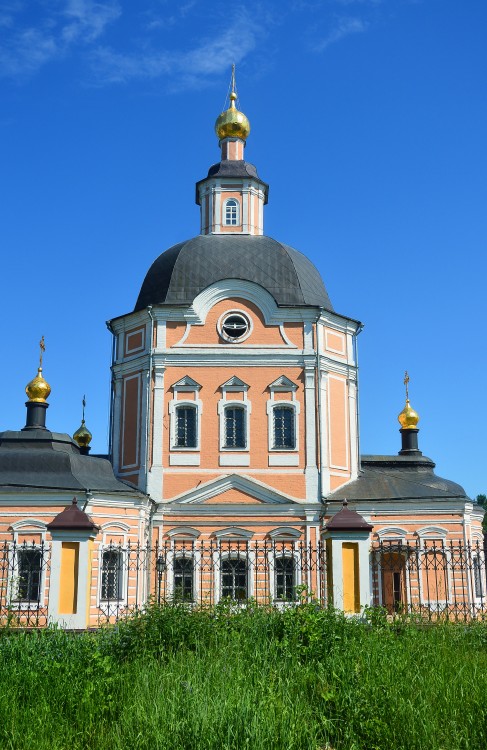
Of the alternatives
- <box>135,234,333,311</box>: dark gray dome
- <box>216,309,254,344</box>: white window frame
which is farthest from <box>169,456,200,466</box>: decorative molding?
<box>135,234,333,311</box>: dark gray dome

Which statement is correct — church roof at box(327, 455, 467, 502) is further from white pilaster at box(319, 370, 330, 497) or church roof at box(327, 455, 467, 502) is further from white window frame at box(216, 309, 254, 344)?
white window frame at box(216, 309, 254, 344)

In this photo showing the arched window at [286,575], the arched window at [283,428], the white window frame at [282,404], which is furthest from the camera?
the arched window at [283,428]

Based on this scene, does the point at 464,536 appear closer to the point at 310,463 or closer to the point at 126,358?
the point at 310,463

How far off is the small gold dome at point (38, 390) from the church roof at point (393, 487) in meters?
8.75

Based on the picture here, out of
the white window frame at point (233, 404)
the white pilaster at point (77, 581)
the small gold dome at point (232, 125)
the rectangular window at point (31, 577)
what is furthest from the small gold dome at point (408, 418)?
the white pilaster at point (77, 581)

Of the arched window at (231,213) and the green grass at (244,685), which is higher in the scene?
the arched window at (231,213)

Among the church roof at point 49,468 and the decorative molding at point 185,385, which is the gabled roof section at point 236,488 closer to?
the church roof at point 49,468

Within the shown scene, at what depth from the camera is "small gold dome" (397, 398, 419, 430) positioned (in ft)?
86.5

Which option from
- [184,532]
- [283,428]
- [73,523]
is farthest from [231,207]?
[73,523]

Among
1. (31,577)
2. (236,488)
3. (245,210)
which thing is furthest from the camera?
(245,210)

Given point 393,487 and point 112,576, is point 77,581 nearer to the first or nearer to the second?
point 112,576

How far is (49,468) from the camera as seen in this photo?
64.6ft

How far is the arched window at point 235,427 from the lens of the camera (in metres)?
21.3

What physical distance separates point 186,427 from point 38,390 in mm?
A: 4806
